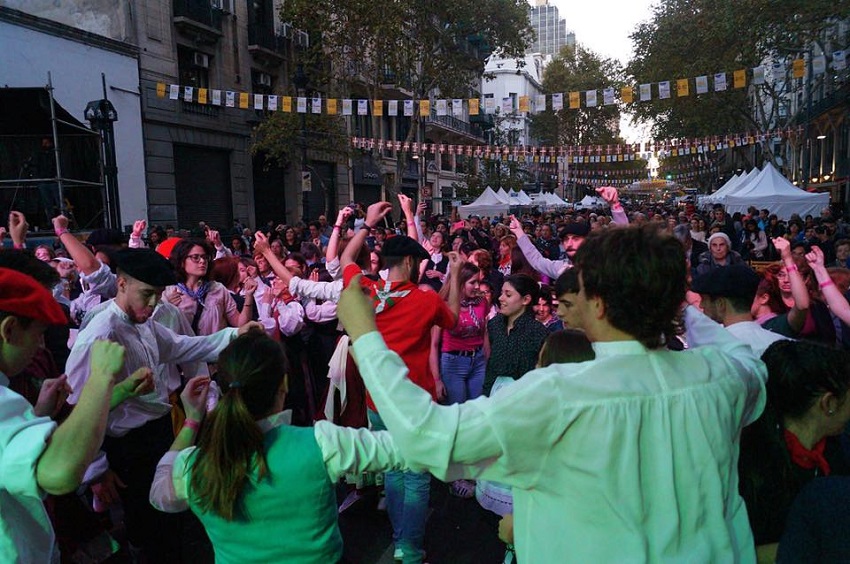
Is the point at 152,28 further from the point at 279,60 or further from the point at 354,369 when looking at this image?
the point at 354,369

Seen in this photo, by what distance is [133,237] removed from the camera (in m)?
6.36

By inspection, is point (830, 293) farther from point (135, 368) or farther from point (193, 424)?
point (135, 368)

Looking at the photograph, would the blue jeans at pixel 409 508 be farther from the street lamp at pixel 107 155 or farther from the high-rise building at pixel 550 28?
the high-rise building at pixel 550 28

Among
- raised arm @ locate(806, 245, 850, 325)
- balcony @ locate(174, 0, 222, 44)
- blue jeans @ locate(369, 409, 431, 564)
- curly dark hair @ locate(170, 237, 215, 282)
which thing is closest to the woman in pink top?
curly dark hair @ locate(170, 237, 215, 282)

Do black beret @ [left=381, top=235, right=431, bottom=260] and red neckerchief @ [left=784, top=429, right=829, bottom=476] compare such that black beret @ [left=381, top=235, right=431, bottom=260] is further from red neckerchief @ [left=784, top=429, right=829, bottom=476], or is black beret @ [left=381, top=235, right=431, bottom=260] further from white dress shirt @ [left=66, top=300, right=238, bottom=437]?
red neckerchief @ [left=784, top=429, right=829, bottom=476]

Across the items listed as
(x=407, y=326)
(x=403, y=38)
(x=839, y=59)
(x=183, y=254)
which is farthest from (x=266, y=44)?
(x=839, y=59)

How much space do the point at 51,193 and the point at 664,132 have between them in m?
36.0

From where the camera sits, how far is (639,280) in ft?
4.63

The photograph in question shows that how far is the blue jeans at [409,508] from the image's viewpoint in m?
3.50

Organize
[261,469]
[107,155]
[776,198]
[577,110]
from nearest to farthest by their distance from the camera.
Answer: [261,469] → [107,155] → [776,198] → [577,110]

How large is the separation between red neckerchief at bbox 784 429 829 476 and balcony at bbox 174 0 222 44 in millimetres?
20370

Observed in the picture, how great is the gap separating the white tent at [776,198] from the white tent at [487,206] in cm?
1028

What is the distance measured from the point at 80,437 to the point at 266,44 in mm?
23024

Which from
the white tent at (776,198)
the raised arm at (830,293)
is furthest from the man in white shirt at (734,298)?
the white tent at (776,198)
